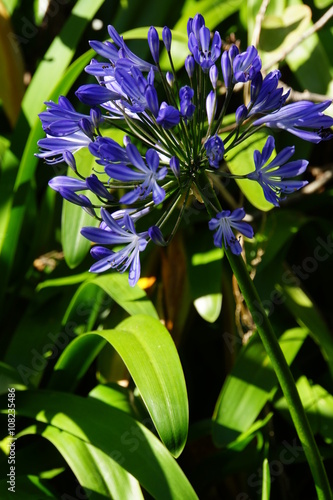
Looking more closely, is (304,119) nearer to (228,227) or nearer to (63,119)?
(228,227)

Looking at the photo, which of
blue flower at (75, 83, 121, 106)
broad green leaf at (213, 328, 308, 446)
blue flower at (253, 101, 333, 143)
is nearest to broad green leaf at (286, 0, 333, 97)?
broad green leaf at (213, 328, 308, 446)

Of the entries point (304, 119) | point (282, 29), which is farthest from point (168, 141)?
point (282, 29)

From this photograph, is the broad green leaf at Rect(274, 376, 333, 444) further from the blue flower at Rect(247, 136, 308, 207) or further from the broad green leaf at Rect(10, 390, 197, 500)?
the blue flower at Rect(247, 136, 308, 207)

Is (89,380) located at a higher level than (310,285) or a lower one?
lower

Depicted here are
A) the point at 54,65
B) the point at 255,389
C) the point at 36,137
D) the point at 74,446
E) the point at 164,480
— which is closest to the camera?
the point at 164,480

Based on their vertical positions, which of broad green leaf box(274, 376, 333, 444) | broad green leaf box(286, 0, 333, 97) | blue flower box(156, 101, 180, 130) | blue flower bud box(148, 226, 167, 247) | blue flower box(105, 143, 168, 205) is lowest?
broad green leaf box(274, 376, 333, 444)

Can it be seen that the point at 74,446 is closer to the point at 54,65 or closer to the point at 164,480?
the point at 164,480

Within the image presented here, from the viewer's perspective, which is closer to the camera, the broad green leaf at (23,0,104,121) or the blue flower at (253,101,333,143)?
the blue flower at (253,101,333,143)

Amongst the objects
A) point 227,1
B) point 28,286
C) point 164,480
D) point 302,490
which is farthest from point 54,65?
point 302,490
